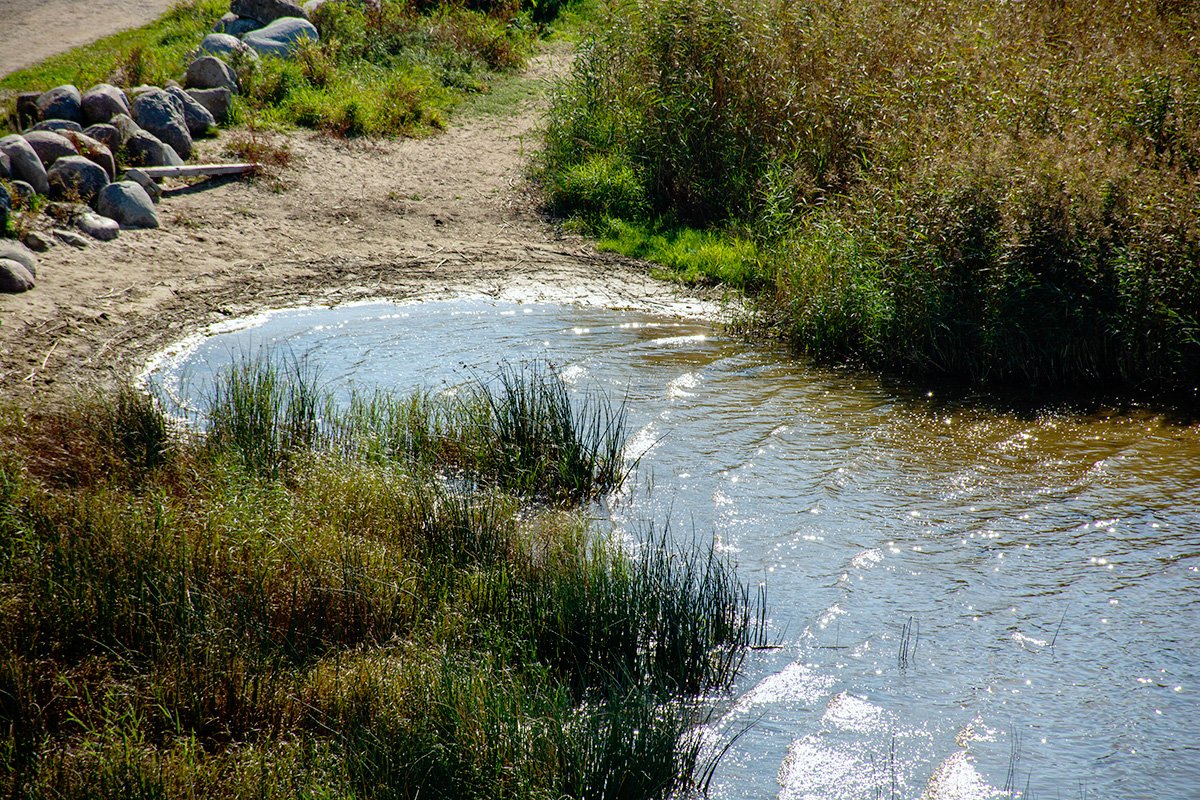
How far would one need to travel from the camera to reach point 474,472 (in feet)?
22.5

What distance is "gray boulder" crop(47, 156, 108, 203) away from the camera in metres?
10.9

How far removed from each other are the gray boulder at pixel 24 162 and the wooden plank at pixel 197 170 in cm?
121

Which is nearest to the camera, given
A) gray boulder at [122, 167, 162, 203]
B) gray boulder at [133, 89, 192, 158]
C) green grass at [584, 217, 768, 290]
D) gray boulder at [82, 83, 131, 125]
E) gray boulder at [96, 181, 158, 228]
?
gray boulder at [96, 181, 158, 228]

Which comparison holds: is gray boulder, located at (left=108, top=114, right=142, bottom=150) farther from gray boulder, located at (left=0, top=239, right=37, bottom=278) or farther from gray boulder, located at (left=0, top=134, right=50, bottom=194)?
gray boulder, located at (left=0, top=239, right=37, bottom=278)

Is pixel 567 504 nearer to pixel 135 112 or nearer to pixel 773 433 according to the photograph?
pixel 773 433

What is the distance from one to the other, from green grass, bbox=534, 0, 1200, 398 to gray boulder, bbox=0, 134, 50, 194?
6.15 metres

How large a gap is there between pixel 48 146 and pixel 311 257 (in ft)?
10.3

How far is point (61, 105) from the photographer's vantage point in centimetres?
1220

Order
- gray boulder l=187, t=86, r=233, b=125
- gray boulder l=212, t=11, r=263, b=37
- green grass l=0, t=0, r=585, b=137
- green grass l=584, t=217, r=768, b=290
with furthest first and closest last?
gray boulder l=212, t=11, r=263, b=37, green grass l=0, t=0, r=585, b=137, gray boulder l=187, t=86, r=233, b=125, green grass l=584, t=217, r=768, b=290

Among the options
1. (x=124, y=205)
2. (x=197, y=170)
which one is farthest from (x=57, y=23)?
(x=124, y=205)

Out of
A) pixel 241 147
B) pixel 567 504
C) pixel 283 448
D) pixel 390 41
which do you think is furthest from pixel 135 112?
pixel 567 504

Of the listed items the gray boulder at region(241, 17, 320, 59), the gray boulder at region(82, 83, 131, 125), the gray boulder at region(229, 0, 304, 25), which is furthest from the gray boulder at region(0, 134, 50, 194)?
the gray boulder at region(229, 0, 304, 25)

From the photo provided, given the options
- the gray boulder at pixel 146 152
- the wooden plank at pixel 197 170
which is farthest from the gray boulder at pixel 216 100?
the gray boulder at pixel 146 152

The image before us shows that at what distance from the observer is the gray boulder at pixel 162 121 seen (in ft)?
41.5
